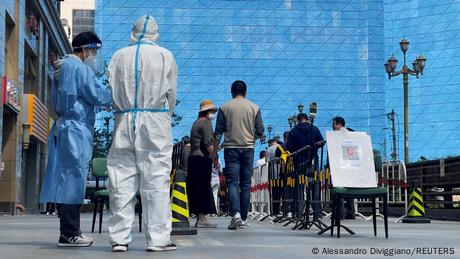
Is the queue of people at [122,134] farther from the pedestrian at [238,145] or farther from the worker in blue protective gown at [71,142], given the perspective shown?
the pedestrian at [238,145]

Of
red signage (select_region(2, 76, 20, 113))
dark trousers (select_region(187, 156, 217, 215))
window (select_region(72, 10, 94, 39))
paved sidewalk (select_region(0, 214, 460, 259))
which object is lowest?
paved sidewalk (select_region(0, 214, 460, 259))

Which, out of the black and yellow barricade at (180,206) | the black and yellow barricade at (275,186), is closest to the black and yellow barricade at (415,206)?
the black and yellow barricade at (275,186)

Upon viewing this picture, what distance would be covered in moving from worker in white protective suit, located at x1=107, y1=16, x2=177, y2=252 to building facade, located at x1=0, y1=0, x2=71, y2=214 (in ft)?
62.8

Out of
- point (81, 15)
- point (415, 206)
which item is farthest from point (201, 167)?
point (81, 15)

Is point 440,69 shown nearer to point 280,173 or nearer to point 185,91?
point 185,91

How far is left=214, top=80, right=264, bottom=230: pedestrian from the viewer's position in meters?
11.3

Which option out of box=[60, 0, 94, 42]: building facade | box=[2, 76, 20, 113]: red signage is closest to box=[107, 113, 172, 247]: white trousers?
box=[2, 76, 20, 113]: red signage

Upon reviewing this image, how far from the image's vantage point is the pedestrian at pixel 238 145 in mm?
11289

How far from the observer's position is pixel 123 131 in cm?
707

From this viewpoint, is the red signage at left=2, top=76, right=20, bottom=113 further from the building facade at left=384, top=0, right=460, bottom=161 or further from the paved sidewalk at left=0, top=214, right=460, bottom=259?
the building facade at left=384, top=0, right=460, bottom=161

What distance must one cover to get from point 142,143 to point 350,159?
132 inches

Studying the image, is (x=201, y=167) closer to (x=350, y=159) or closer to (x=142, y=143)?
(x=350, y=159)

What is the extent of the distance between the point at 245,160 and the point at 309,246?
12.1 ft

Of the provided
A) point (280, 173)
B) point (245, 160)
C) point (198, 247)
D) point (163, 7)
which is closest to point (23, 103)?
point (280, 173)
